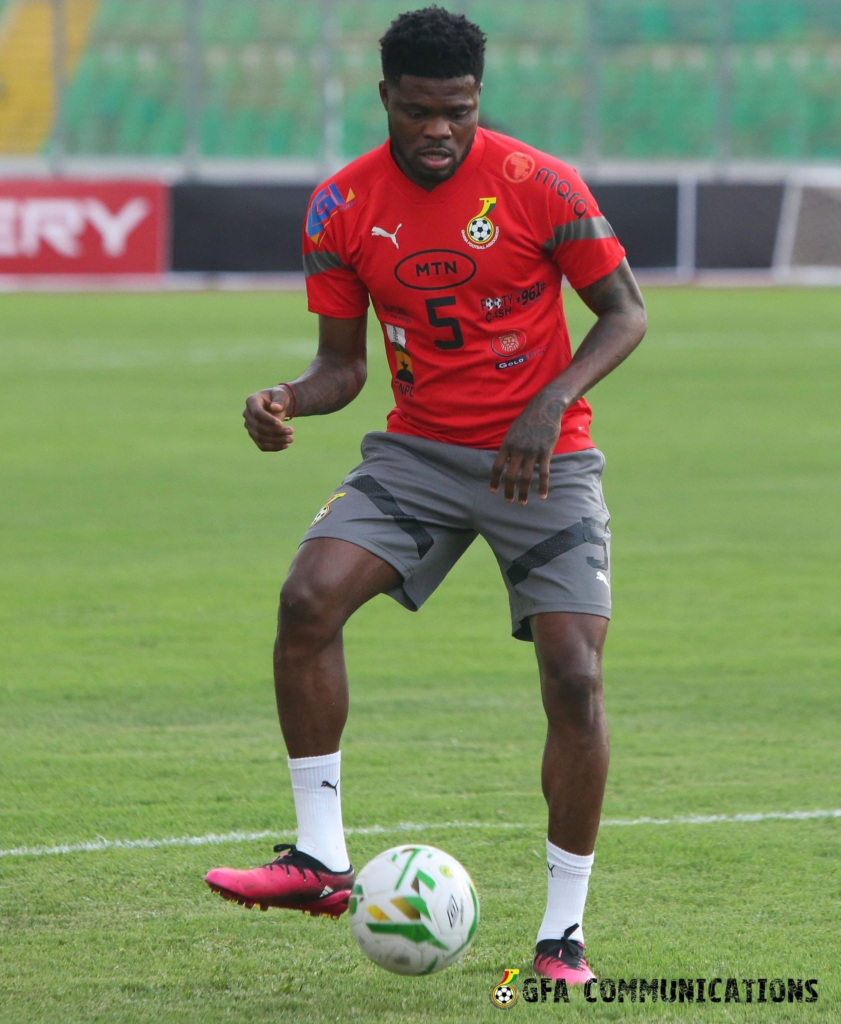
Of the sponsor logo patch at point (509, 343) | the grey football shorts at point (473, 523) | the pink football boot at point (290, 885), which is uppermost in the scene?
the sponsor logo patch at point (509, 343)

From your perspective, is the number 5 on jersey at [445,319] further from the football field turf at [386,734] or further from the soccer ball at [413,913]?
the football field turf at [386,734]

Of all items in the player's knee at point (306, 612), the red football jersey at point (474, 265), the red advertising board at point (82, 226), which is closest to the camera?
the player's knee at point (306, 612)

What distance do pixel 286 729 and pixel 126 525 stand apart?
21.8ft

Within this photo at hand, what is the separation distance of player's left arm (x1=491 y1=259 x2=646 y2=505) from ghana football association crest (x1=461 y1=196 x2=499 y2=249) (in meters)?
0.27

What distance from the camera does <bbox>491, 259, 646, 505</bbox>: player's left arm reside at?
4.28 metres

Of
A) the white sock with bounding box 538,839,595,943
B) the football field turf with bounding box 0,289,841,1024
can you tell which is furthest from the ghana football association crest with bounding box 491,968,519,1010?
the white sock with bounding box 538,839,595,943

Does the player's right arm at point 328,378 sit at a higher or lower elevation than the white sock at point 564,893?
higher

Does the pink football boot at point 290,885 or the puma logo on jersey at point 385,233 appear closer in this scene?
the pink football boot at point 290,885

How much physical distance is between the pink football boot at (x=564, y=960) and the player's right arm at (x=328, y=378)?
1427 millimetres

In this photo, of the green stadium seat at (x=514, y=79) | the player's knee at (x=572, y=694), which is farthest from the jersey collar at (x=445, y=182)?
the green stadium seat at (x=514, y=79)

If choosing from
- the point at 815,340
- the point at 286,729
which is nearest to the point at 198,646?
the point at 286,729

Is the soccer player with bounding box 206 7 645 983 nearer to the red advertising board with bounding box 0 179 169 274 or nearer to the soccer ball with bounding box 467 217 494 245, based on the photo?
the soccer ball with bounding box 467 217 494 245

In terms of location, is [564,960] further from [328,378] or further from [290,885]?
[328,378]

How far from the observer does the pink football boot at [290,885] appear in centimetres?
432
